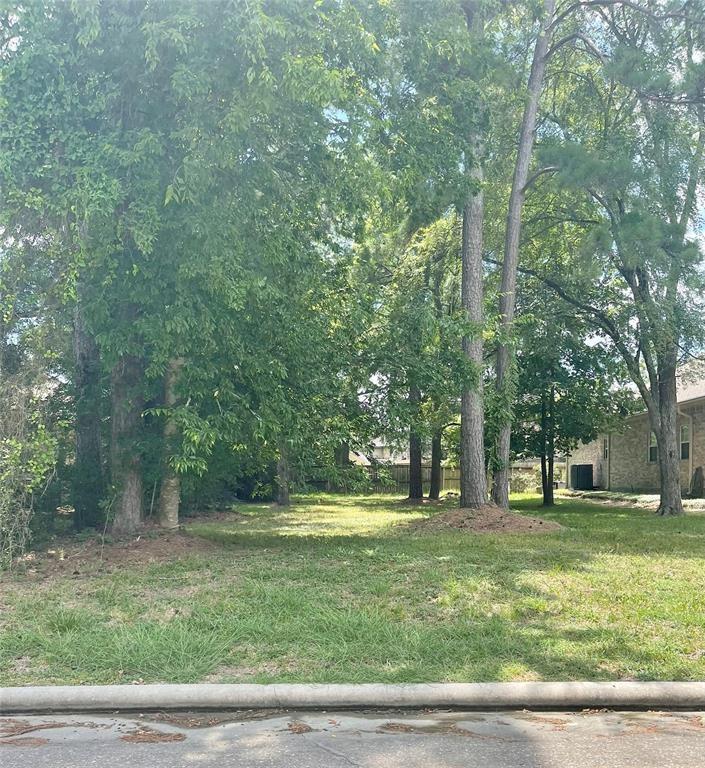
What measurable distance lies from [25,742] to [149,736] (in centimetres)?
66

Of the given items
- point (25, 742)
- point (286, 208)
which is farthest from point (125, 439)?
point (25, 742)

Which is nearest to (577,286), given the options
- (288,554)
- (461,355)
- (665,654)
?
(461,355)

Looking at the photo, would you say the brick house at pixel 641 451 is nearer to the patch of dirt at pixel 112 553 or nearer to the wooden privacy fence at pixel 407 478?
Answer: the wooden privacy fence at pixel 407 478

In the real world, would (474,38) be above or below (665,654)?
above

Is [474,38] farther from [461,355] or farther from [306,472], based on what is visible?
[306,472]

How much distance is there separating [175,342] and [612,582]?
18.7ft

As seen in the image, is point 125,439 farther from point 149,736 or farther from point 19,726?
point 149,736

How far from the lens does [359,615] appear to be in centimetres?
627

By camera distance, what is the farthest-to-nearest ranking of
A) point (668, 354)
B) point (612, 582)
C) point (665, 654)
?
point (668, 354) < point (612, 582) < point (665, 654)

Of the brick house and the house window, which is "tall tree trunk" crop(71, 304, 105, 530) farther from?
the house window

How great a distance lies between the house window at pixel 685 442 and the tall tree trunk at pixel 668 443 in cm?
726

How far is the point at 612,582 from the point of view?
776 cm

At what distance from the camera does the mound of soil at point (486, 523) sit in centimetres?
1311

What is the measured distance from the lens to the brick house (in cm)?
2531
